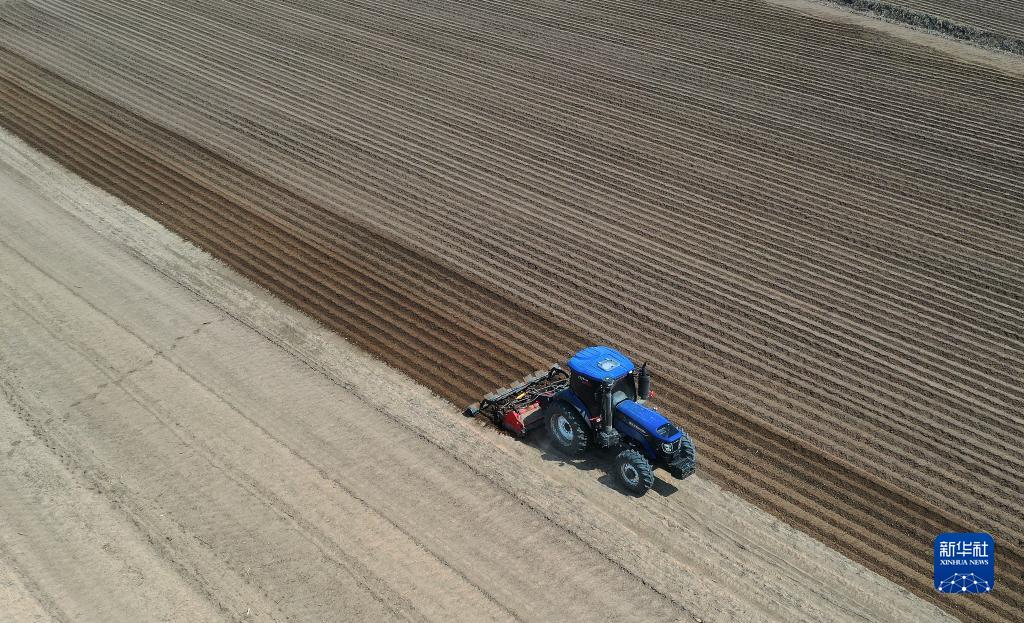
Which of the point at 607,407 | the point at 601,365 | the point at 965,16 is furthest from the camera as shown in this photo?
the point at 965,16

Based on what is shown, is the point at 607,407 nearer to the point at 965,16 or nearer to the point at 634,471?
the point at 634,471

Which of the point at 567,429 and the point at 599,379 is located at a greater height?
the point at 599,379

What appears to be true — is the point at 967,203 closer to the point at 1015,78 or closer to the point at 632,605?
the point at 1015,78

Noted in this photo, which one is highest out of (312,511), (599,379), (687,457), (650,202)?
(599,379)

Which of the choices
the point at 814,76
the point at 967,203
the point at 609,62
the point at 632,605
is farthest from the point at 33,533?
the point at 814,76

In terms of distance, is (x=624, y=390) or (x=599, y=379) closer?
(x=599, y=379)

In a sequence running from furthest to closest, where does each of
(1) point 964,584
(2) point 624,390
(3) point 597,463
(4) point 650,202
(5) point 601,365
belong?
(4) point 650,202, (3) point 597,463, (2) point 624,390, (5) point 601,365, (1) point 964,584

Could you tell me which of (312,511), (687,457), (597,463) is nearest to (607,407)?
(597,463)
